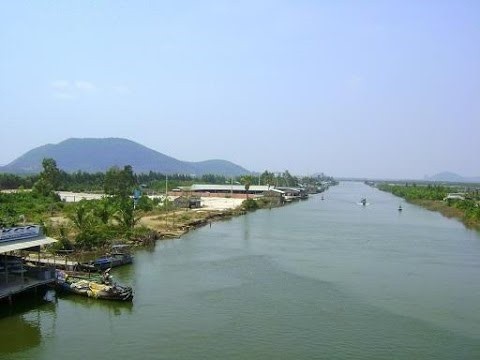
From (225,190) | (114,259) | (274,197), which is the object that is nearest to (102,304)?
(114,259)

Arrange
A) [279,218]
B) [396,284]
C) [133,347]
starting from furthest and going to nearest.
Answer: [279,218]
[396,284]
[133,347]

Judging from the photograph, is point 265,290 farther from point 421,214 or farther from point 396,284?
point 421,214

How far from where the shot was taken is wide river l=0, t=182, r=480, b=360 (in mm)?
13164

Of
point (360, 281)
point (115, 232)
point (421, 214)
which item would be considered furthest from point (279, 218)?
point (360, 281)

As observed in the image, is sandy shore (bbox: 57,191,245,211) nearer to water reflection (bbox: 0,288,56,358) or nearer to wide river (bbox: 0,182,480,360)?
wide river (bbox: 0,182,480,360)

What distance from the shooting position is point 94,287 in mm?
16859

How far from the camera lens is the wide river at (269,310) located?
1316cm

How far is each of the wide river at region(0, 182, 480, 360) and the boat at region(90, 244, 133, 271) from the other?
1.49 ft

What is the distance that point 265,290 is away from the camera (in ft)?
61.6

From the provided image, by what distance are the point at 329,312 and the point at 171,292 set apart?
5493 millimetres

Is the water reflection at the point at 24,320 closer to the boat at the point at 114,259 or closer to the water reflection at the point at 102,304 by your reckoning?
the water reflection at the point at 102,304

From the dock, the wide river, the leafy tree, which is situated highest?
the leafy tree

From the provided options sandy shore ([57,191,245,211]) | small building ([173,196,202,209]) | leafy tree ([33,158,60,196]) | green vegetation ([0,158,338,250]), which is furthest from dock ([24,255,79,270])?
leafy tree ([33,158,60,196])

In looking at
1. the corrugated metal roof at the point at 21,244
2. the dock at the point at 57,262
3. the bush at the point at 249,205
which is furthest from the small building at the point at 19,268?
the bush at the point at 249,205
